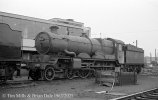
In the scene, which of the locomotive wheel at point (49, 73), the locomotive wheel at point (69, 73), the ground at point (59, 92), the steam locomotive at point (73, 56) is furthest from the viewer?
the locomotive wheel at point (69, 73)

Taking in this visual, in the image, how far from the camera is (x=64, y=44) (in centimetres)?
1731

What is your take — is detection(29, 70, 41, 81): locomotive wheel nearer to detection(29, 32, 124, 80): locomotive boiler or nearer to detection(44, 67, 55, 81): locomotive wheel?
detection(29, 32, 124, 80): locomotive boiler

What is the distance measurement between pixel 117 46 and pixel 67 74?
7.05 metres

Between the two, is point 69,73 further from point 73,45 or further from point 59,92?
point 59,92

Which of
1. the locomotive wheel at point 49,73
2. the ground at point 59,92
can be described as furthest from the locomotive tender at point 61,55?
the ground at point 59,92

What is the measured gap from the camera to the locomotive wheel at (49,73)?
15.6 m

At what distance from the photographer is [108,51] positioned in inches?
861

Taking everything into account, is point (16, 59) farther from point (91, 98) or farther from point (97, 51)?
point (97, 51)

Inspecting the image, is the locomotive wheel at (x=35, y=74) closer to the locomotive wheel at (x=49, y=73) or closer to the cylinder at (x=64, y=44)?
the locomotive wheel at (x=49, y=73)

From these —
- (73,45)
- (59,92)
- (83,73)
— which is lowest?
(59,92)

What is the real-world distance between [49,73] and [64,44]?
2.61 m

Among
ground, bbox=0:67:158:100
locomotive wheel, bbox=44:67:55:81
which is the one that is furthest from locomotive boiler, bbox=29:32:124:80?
ground, bbox=0:67:158:100

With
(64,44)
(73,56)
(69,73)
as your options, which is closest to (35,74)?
(69,73)

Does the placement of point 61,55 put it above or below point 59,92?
above
